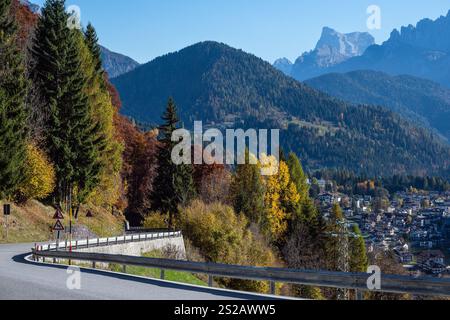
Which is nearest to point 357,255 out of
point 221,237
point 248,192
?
point 248,192

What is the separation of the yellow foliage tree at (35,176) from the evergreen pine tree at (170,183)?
779 inches

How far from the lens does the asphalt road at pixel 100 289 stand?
12.9 metres

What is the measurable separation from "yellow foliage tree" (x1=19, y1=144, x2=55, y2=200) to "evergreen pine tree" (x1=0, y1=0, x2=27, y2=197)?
6.96 ft

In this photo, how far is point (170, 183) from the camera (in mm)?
63062

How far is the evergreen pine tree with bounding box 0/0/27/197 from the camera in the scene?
121ft

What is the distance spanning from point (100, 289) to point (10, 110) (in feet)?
90.7

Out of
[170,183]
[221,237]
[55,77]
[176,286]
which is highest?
[55,77]

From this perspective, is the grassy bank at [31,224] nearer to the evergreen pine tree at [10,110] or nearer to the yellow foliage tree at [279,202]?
the evergreen pine tree at [10,110]

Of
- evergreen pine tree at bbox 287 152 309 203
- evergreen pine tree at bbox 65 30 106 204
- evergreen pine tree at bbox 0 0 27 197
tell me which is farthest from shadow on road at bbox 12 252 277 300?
evergreen pine tree at bbox 287 152 309 203

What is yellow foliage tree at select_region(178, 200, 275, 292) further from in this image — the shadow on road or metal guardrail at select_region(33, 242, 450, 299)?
metal guardrail at select_region(33, 242, 450, 299)

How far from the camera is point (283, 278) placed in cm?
1480

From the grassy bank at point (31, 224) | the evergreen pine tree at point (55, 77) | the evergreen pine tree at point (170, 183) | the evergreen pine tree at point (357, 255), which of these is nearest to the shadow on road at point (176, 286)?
the grassy bank at point (31, 224)

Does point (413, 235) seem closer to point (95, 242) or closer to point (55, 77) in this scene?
point (55, 77)
